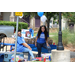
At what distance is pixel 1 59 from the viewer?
294 inches

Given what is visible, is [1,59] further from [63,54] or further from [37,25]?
[37,25]

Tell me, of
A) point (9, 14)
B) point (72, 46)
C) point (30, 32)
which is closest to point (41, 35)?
point (72, 46)

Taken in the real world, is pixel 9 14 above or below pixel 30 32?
above

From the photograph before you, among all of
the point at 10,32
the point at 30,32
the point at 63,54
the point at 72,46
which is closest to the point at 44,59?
the point at 63,54

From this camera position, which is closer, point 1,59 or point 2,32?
point 1,59

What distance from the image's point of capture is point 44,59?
686 cm

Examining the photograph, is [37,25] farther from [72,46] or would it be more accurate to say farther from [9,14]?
[72,46]

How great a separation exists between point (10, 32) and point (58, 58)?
28.4 ft

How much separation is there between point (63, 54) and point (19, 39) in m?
1.84
